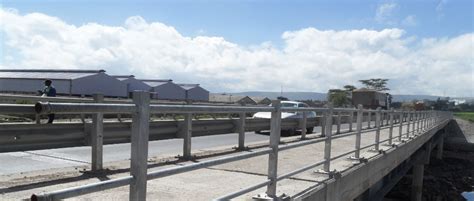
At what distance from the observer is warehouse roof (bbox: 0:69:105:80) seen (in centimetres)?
6462

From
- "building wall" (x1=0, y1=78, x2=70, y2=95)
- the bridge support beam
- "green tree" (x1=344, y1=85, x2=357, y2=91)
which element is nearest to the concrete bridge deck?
the bridge support beam

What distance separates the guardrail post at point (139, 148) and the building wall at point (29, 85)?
200 feet

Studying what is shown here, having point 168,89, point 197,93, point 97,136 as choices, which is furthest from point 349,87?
point 97,136

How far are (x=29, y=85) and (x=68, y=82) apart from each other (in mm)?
7207

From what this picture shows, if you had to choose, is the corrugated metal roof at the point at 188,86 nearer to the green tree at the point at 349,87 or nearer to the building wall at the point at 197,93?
the building wall at the point at 197,93

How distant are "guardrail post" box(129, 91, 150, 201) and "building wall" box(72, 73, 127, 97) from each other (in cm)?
5896

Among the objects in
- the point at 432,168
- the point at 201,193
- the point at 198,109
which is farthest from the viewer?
the point at 432,168

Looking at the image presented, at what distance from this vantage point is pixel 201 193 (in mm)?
6254

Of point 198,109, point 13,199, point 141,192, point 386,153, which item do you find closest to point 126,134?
point 13,199

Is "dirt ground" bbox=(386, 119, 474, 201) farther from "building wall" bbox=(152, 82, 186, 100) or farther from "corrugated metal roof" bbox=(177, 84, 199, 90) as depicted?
"corrugated metal roof" bbox=(177, 84, 199, 90)

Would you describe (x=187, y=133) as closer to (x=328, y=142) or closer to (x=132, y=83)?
(x=328, y=142)

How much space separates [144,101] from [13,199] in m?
3.00

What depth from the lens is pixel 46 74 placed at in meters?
68.7

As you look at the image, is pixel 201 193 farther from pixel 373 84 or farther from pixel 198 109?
pixel 373 84
